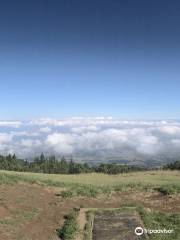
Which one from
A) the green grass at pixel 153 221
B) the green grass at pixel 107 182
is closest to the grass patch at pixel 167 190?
the green grass at pixel 107 182

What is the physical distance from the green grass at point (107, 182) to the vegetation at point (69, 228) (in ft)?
16.9

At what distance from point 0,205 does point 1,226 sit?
308 centimetres

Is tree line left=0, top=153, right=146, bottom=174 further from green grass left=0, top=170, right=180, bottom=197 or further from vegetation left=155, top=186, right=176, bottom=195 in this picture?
vegetation left=155, top=186, right=176, bottom=195

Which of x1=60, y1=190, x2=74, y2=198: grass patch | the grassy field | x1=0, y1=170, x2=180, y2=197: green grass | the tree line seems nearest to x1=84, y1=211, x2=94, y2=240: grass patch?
the grassy field

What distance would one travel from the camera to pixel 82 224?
18750 mm

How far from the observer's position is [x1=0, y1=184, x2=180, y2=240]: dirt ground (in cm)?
1811

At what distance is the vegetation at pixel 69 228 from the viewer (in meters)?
17.3

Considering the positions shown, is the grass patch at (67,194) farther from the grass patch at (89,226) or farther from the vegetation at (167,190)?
the vegetation at (167,190)

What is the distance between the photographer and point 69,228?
711 inches

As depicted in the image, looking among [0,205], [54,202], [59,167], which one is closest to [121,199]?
[54,202]

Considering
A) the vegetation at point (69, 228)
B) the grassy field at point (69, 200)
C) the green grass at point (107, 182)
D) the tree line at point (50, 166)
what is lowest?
the vegetation at point (69, 228)

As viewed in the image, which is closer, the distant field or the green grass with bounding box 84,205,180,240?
the green grass with bounding box 84,205,180,240

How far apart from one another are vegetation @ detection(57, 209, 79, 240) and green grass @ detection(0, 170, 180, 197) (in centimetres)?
516

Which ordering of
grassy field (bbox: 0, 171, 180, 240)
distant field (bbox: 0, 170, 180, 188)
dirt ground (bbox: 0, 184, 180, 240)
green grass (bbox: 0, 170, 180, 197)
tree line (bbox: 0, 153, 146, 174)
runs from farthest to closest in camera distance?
tree line (bbox: 0, 153, 146, 174), distant field (bbox: 0, 170, 180, 188), green grass (bbox: 0, 170, 180, 197), grassy field (bbox: 0, 171, 180, 240), dirt ground (bbox: 0, 184, 180, 240)
